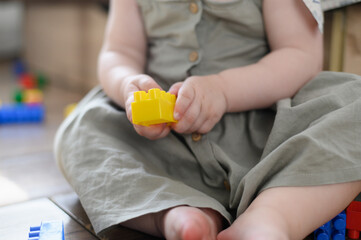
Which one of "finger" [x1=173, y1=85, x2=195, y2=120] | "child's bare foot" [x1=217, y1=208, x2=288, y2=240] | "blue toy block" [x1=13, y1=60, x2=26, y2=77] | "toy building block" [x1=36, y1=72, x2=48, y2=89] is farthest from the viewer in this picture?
"blue toy block" [x1=13, y1=60, x2=26, y2=77]

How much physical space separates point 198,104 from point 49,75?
1.85 meters

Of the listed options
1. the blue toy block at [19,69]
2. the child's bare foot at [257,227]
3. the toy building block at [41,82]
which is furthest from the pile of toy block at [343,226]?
the blue toy block at [19,69]

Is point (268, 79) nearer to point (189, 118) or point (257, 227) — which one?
point (189, 118)

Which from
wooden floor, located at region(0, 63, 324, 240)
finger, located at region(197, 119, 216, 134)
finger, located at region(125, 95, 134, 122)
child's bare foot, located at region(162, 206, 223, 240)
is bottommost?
wooden floor, located at region(0, 63, 324, 240)

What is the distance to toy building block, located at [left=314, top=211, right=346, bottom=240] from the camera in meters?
0.63

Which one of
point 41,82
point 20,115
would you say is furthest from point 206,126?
point 41,82

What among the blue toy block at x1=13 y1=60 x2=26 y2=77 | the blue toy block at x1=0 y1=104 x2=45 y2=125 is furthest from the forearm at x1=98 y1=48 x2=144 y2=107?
the blue toy block at x1=13 y1=60 x2=26 y2=77

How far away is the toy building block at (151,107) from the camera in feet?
1.94

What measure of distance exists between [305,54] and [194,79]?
0.73ft

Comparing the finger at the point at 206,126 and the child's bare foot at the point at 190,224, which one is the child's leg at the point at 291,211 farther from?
the finger at the point at 206,126

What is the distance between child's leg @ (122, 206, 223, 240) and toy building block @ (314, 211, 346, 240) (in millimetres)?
144

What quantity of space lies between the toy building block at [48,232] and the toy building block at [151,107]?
0.18 m

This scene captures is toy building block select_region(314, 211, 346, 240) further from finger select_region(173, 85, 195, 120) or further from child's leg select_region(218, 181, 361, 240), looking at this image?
finger select_region(173, 85, 195, 120)

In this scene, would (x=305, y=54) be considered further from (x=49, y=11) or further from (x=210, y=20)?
(x=49, y=11)
